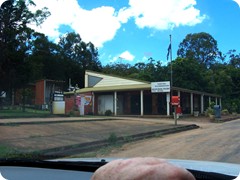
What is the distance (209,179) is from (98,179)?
3.02 ft

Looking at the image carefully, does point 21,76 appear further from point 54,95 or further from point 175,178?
point 175,178

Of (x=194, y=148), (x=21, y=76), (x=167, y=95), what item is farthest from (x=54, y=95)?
(x=194, y=148)

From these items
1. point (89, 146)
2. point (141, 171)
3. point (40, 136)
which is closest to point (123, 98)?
point (40, 136)

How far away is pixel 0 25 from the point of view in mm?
9438

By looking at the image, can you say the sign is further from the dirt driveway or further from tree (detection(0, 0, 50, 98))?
the dirt driveway

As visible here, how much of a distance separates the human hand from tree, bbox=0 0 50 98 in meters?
3.07

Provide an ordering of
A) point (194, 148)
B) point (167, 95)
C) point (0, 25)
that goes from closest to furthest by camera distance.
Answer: point (0, 25)
point (194, 148)
point (167, 95)

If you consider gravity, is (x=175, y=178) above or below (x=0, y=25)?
below

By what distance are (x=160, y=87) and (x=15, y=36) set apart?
19876 millimetres

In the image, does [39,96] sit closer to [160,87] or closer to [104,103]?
[104,103]

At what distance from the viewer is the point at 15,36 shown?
13.6m

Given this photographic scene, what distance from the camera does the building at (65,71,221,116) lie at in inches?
1356

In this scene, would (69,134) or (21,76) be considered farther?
(21,76)

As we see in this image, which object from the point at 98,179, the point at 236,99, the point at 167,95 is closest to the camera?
the point at 98,179
